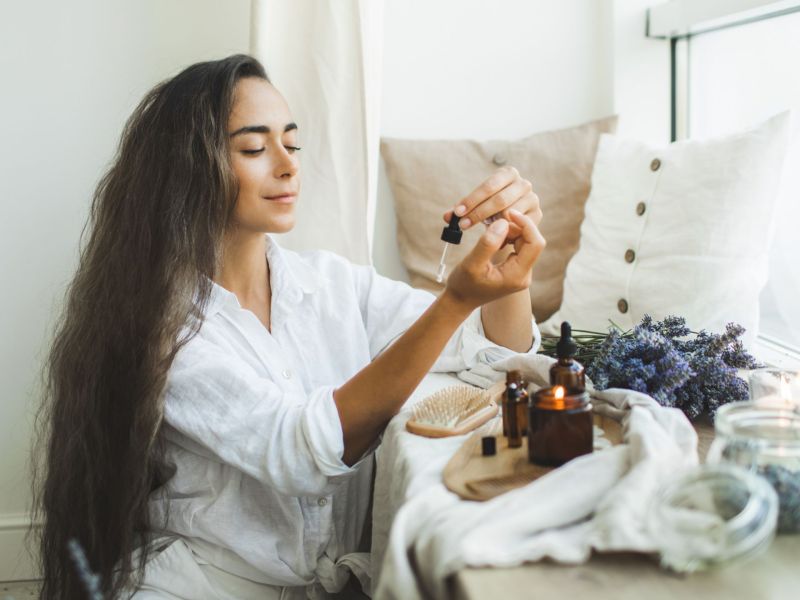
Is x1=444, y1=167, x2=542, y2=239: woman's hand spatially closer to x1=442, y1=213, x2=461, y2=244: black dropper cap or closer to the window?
x1=442, y1=213, x2=461, y2=244: black dropper cap

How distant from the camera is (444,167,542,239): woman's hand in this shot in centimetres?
121

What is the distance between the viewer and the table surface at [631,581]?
0.69 meters

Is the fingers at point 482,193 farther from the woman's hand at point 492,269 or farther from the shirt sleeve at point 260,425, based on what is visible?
the shirt sleeve at point 260,425

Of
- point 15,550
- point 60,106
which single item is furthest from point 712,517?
point 15,550

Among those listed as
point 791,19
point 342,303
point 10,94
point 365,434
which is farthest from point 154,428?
point 791,19

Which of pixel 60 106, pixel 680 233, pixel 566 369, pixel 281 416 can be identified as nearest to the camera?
pixel 566 369

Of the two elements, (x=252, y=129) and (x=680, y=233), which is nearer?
(x=252, y=129)

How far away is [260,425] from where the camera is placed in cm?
112

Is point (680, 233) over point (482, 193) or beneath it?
beneath

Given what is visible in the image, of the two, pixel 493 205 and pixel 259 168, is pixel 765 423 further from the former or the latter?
pixel 259 168

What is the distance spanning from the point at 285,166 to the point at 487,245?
0.47 metres

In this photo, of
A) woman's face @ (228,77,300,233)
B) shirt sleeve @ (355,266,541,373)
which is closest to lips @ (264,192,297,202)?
woman's face @ (228,77,300,233)

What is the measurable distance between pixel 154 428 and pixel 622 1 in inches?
60.2

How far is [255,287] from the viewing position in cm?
146
